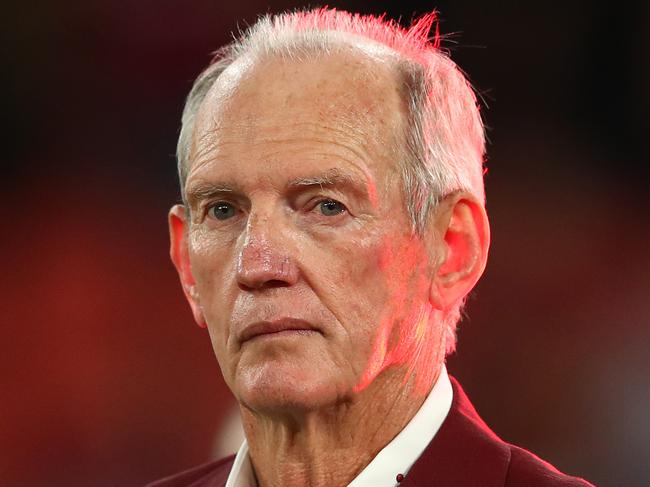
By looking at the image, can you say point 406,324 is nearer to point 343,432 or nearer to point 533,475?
point 343,432

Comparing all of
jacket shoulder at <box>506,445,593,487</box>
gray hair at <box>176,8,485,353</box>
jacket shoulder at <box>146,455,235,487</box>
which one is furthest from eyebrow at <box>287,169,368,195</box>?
jacket shoulder at <box>146,455,235,487</box>

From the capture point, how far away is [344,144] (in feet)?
7.44

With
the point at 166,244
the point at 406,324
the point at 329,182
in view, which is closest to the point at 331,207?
the point at 329,182

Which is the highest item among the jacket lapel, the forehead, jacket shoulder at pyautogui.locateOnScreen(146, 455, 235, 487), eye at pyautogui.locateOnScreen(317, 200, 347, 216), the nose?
the forehead

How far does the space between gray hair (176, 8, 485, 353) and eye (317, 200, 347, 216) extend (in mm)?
145

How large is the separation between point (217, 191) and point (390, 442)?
62 cm

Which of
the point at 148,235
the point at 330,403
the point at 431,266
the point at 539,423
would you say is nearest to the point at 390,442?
the point at 330,403

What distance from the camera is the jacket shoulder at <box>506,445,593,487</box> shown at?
2.25 meters

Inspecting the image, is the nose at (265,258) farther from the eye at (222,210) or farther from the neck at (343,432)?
the neck at (343,432)

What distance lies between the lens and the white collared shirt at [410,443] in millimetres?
2279

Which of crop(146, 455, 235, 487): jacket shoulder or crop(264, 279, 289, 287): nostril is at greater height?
crop(264, 279, 289, 287): nostril

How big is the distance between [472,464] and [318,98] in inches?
30.9

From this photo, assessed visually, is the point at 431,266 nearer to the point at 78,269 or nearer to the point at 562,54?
the point at 562,54

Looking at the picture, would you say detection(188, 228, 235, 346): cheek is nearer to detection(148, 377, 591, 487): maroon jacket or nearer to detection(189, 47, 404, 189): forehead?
detection(189, 47, 404, 189): forehead
